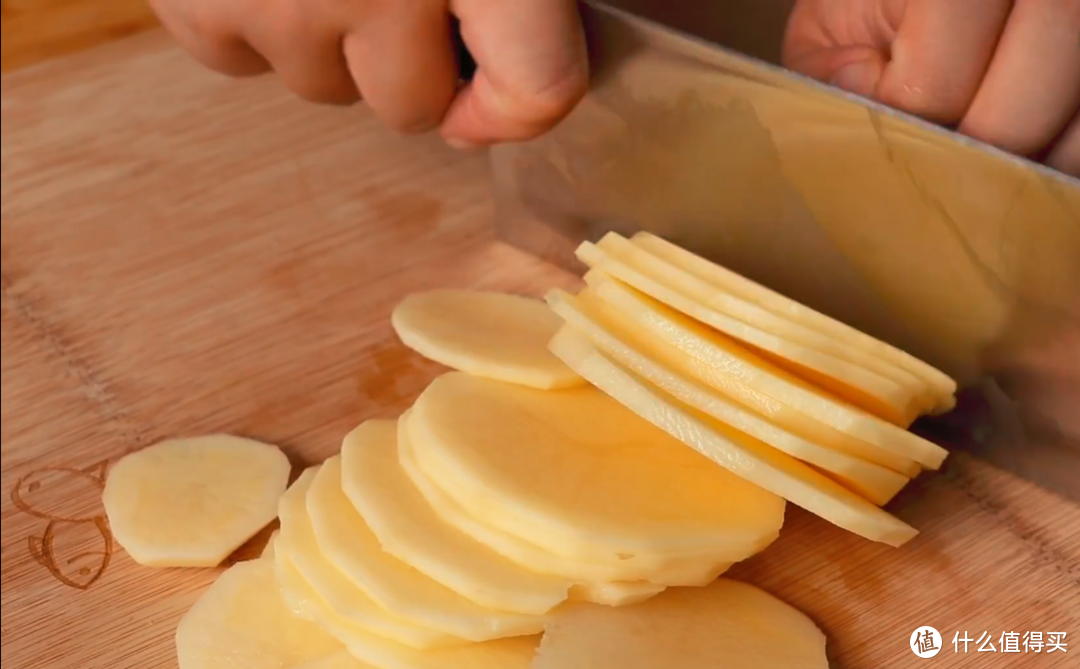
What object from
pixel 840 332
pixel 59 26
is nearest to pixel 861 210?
pixel 840 332

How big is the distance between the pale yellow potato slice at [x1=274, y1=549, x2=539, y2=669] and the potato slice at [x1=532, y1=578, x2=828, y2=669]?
5 cm

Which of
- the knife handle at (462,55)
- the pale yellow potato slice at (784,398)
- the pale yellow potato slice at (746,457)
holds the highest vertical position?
the knife handle at (462,55)

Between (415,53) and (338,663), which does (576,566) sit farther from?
(415,53)

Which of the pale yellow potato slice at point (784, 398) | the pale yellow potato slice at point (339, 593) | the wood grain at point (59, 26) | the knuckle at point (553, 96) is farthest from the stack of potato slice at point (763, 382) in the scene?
the wood grain at point (59, 26)

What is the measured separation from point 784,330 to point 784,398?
0.29 ft

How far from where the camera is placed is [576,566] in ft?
3.69

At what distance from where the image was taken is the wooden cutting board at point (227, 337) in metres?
1.23

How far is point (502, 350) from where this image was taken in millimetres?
1376

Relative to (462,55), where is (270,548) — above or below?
below

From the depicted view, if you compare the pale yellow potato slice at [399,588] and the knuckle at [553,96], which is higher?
the knuckle at [553,96]

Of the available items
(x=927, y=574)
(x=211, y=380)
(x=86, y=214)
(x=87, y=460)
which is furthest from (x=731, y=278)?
(x=86, y=214)

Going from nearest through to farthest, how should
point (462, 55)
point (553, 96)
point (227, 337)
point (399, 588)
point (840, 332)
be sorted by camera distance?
point (399, 588), point (840, 332), point (553, 96), point (462, 55), point (227, 337)

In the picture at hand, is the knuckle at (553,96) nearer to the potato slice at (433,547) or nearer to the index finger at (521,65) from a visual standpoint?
the index finger at (521,65)

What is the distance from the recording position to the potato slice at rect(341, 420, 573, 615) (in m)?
1.10
